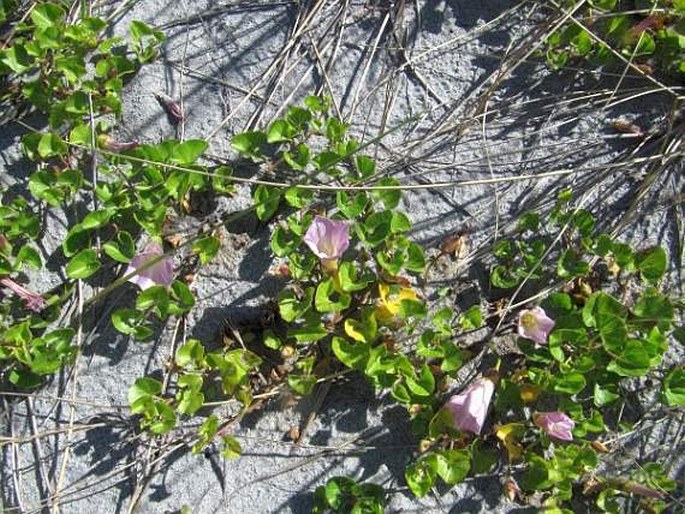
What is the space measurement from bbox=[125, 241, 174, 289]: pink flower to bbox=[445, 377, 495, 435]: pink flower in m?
0.76

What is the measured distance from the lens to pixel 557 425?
204cm

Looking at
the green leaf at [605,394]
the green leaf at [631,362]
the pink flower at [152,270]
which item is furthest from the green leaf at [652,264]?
the pink flower at [152,270]

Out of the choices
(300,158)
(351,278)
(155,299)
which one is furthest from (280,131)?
(155,299)

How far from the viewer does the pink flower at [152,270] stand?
209cm

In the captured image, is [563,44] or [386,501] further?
[563,44]

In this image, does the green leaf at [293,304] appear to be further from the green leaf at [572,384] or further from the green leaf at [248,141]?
the green leaf at [572,384]

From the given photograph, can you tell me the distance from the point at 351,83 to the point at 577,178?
659 mm

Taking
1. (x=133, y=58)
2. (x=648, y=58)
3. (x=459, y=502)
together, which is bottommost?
(x=459, y=502)

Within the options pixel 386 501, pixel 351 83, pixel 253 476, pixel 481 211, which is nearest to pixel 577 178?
pixel 481 211

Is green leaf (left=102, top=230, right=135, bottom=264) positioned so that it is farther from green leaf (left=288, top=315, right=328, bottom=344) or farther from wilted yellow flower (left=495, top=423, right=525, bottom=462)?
wilted yellow flower (left=495, top=423, right=525, bottom=462)

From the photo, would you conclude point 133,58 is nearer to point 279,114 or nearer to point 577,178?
point 279,114

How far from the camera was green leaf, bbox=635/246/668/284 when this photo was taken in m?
2.12

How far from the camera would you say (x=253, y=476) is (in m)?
2.16

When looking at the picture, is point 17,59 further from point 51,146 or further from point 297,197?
point 297,197
